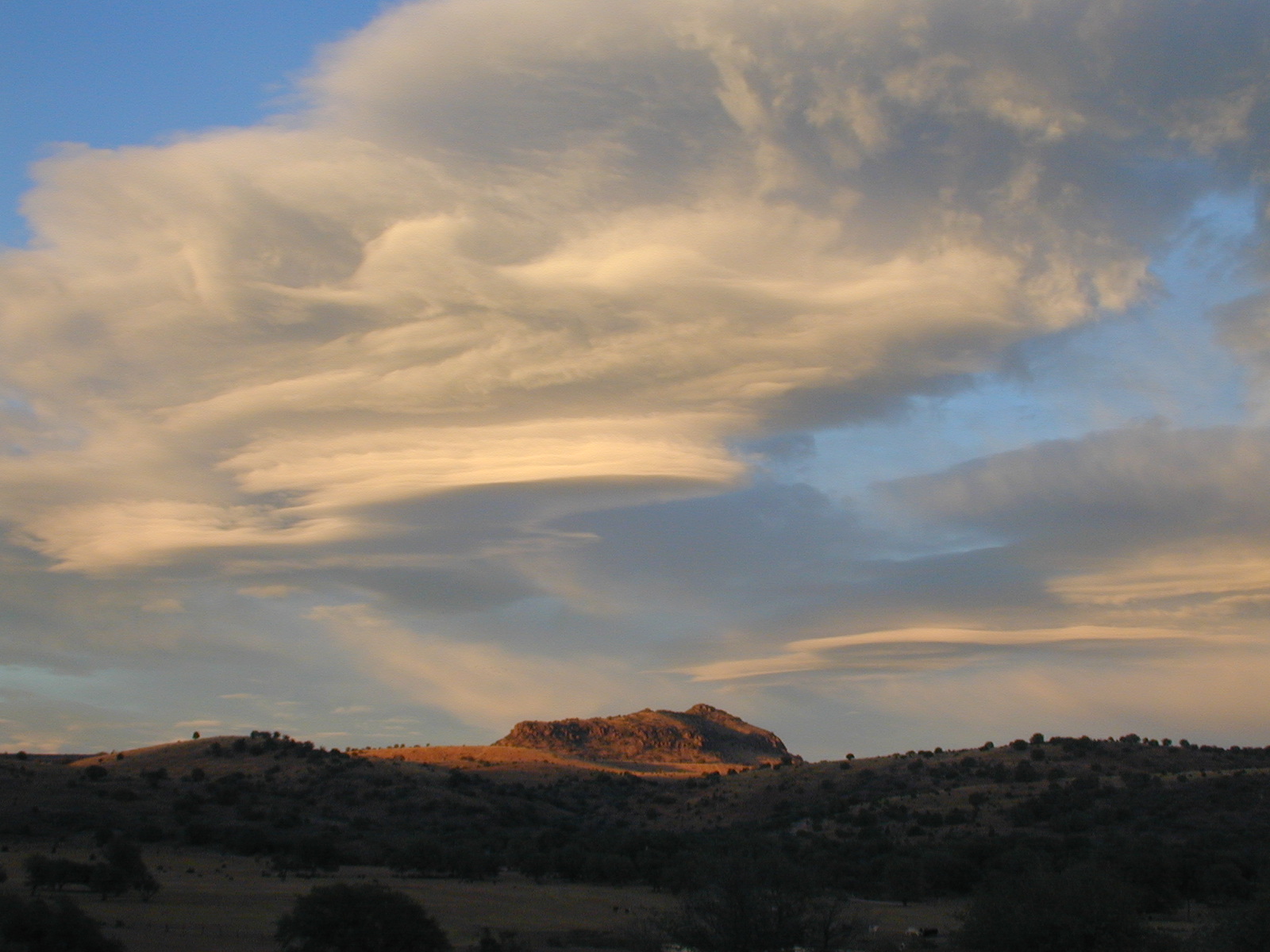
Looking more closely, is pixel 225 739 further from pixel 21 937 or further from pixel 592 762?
pixel 21 937

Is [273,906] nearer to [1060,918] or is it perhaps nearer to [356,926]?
[356,926]

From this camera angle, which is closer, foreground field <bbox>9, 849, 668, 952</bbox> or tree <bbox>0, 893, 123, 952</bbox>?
tree <bbox>0, 893, 123, 952</bbox>

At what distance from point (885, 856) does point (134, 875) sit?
157ft

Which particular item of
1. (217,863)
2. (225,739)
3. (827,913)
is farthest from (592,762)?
(827,913)

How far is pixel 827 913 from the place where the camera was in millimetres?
42344

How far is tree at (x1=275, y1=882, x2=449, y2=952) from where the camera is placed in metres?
39.7

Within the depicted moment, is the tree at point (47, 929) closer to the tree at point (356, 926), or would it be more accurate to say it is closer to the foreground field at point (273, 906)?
the foreground field at point (273, 906)

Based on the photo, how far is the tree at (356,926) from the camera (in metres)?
39.7

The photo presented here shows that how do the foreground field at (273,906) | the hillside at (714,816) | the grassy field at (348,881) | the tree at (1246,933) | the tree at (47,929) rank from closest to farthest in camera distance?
the tree at (47,929) → the tree at (1246,933) → the foreground field at (273,906) → the grassy field at (348,881) → the hillside at (714,816)

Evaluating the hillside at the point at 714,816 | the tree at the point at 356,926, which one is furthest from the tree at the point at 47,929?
the hillside at the point at 714,816

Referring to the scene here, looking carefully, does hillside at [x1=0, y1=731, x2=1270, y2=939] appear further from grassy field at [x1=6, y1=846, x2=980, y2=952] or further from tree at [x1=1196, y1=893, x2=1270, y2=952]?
tree at [x1=1196, y1=893, x2=1270, y2=952]

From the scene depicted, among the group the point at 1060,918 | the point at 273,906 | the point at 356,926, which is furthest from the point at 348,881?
the point at 1060,918

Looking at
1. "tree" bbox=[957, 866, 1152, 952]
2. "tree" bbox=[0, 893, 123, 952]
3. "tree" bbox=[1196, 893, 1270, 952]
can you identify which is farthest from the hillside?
"tree" bbox=[0, 893, 123, 952]

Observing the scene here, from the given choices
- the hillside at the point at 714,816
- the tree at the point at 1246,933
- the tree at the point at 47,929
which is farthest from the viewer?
the hillside at the point at 714,816
